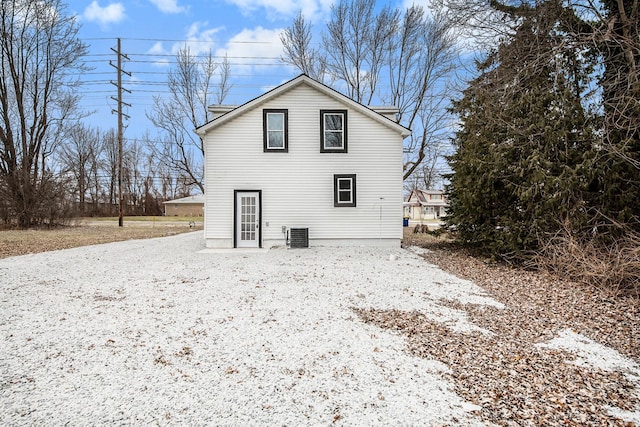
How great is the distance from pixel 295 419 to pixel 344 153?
1061 centimetres

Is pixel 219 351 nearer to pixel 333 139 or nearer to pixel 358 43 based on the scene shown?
pixel 333 139

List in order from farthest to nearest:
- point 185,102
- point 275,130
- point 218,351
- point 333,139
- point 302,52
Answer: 1. point 185,102
2. point 302,52
3. point 333,139
4. point 275,130
5. point 218,351

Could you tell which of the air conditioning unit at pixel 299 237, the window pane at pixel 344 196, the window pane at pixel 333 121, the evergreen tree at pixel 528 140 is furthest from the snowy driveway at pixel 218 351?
the window pane at pixel 333 121

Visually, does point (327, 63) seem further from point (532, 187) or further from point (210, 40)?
point (532, 187)

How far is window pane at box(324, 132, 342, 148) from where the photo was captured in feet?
41.1

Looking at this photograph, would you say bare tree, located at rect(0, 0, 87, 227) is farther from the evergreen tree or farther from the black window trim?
the evergreen tree

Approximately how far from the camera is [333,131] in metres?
12.5

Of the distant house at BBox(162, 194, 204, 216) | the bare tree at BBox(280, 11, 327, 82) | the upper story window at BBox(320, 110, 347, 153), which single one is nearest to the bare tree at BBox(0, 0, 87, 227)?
the bare tree at BBox(280, 11, 327, 82)

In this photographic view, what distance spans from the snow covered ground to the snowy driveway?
16 millimetres

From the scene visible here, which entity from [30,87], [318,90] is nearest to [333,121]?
[318,90]

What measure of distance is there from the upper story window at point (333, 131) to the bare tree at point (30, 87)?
20398 mm

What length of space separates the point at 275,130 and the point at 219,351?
973cm

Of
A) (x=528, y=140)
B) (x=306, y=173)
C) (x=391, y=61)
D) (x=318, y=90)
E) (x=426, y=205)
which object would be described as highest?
(x=391, y=61)

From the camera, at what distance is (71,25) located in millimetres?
22406
